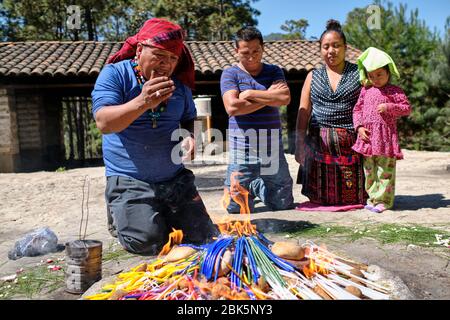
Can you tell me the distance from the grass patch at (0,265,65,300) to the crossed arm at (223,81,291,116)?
2.17 metres

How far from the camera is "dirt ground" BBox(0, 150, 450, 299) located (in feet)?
9.53

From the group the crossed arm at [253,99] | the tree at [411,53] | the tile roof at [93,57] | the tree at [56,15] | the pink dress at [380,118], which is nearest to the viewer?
the crossed arm at [253,99]

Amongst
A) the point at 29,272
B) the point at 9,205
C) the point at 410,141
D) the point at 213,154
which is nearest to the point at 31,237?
the point at 29,272

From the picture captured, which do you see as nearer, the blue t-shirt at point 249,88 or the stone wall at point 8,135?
the blue t-shirt at point 249,88

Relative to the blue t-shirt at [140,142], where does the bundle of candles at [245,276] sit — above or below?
below

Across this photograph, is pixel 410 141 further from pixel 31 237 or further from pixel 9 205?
pixel 31 237

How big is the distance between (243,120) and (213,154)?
898cm

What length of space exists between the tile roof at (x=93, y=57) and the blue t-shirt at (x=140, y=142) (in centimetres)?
857

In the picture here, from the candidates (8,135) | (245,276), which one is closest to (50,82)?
Answer: (8,135)

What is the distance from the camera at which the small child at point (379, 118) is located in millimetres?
4453

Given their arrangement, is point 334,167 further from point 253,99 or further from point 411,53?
point 411,53

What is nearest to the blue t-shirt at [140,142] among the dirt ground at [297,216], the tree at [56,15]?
the dirt ground at [297,216]

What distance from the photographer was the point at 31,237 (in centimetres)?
355

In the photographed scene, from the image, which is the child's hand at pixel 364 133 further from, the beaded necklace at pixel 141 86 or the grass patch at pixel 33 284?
the grass patch at pixel 33 284
